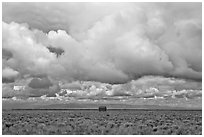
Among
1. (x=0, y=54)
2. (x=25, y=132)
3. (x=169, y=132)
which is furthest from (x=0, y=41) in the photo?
(x=169, y=132)

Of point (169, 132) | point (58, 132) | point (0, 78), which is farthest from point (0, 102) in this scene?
point (169, 132)

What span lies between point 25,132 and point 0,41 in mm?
8633

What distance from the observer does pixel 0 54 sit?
26.0m

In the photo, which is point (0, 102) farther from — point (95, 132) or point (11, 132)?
point (95, 132)

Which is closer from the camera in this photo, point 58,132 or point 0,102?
point 0,102

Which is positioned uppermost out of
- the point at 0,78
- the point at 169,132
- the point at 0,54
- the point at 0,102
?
the point at 0,54

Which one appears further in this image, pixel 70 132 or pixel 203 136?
pixel 70 132

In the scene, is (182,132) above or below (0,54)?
A: below

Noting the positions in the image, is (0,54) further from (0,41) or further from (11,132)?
(11,132)

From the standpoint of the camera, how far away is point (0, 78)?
1024 inches

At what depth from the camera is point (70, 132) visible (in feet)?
97.9

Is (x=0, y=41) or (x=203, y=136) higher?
(x=0, y=41)

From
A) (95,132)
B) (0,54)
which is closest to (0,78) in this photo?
(0,54)

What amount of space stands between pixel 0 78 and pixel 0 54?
186 centimetres
